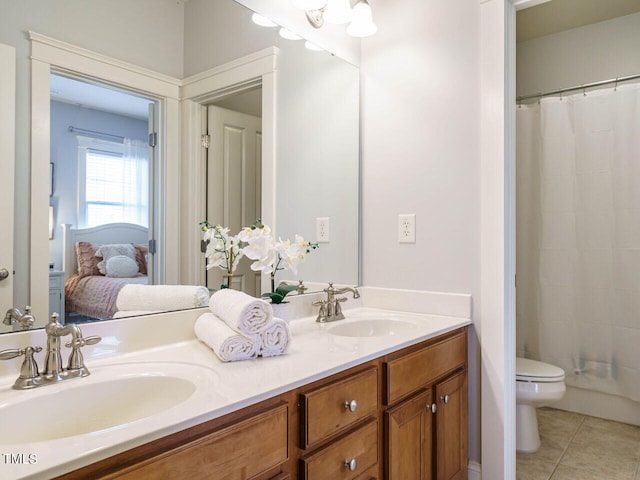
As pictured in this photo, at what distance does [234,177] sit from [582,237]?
2.26 m

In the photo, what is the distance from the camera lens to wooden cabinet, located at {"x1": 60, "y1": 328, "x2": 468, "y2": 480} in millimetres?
757

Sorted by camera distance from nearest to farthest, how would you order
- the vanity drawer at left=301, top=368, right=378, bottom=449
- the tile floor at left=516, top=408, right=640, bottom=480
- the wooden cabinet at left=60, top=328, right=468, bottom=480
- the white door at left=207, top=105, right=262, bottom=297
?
the wooden cabinet at left=60, top=328, right=468, bottom=480 < the vanity drawer at left=301, top=368, right=378, bottom=449 < the white door at left=207, top=105, right=262, bottom=297 < the tile floor at left=516, top=408, right=640, bottom=480

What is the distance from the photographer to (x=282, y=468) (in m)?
0.96

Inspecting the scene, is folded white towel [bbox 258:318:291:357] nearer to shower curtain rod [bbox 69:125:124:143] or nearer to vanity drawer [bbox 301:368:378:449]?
vanity drawer [bbox 301:368:378:449]

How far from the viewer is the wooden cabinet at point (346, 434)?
76cm

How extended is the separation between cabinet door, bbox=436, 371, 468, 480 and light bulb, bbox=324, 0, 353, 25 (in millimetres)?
1534

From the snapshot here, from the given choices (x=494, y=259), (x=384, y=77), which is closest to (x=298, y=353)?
(x=494, y=259)

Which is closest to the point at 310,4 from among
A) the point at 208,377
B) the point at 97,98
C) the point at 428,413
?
the point at 97,98

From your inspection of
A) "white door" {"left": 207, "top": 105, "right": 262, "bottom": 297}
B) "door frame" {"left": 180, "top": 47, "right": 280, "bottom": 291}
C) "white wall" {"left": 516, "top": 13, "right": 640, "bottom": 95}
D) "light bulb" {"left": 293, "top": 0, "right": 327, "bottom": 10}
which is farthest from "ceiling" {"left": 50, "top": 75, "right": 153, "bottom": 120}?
"white wall" {"left": 516, "top": 13, "right": 640, "bottom": 95}

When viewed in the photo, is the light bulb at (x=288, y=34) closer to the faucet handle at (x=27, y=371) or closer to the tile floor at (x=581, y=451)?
the faucet handle at (x=27, y=371)

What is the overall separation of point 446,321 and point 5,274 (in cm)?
144

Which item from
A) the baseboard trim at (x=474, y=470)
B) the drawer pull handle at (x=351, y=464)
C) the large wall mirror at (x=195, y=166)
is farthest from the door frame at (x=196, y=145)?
the baseboard trim at (x=474, y=470)

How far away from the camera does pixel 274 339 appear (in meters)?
1.16

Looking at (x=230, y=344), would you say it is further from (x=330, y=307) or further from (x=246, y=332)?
(x=330, y=307)
